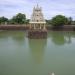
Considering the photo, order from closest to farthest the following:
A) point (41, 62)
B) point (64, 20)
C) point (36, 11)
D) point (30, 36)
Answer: point (41, 62)
point (30, 36)
point (36, 11)
point (64, 20)

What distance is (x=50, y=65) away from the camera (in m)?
9.36

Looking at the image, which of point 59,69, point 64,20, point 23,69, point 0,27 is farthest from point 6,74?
point 64,20

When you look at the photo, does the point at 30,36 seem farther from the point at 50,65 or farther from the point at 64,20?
the point at 64,20

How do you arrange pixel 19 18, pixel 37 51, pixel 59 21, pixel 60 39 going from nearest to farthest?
pixel 37 51 < pixel 60 39 < pixel 59 21 < pixel 19 18

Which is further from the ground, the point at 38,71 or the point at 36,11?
the point at 36,11

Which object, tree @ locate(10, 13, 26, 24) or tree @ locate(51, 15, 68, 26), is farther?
tree @ locate(10, 13, 26, 24)

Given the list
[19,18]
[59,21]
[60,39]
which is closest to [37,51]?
[60,39]

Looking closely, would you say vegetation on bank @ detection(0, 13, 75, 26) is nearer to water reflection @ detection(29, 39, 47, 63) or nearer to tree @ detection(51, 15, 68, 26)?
tree @ detection(51, 15, 68, 26)

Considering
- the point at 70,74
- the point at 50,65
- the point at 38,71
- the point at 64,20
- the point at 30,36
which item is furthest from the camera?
the point at 64,20

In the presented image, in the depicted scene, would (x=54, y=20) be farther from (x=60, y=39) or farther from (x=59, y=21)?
(x=60, y=39)

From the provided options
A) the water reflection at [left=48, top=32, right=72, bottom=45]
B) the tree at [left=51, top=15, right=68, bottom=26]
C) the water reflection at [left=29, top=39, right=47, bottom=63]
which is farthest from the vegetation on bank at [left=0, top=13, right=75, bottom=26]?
the water reflection at [left=29, top=39, right=47, bottom=63]

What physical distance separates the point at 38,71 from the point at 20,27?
104 feet

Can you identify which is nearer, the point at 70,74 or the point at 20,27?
the point at 70,74

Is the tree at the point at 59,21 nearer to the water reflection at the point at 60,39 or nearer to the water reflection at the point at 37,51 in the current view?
the water reflection at the point at 60,39
